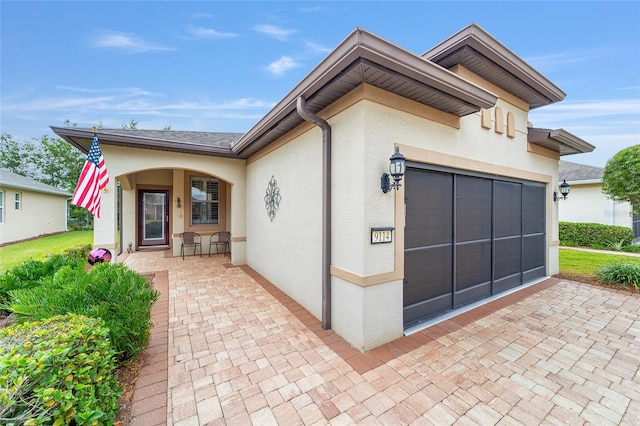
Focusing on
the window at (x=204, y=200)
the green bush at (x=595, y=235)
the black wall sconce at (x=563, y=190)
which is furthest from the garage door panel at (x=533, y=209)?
the window at (x=204, y=200)

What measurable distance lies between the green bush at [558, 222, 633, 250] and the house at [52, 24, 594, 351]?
7.37m

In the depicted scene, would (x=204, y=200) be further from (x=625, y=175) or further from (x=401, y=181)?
(x=625, y=175)

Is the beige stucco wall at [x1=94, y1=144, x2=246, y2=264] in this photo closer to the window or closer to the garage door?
the window

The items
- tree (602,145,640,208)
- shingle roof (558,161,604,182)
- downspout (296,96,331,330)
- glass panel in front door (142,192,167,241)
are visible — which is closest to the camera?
downspout (296,96,331,330)

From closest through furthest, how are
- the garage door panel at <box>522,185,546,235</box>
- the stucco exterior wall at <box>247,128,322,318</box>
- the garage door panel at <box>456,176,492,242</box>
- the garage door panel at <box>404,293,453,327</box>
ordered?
the garage door panel at <box>404,293,453,327</box> → the stucco exterior wall at <box>247,128,322,318</box> → the garage door panel at <box>456,176,492,242</box> → the garage door panel at <box>522,185,546,235</box>

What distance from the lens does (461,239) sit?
421 cm

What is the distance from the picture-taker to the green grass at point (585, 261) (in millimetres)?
6641

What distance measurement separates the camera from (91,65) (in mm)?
10508

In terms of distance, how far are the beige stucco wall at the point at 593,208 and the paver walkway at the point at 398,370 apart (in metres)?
10.2

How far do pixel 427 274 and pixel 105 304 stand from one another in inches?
159

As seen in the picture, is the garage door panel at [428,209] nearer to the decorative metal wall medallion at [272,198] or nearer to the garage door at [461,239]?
the garage door at [461,239]

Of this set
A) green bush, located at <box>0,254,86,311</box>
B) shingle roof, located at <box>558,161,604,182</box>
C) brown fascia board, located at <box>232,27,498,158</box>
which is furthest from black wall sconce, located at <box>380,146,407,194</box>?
shingle roof, located at <box>558,161,604,182</box>

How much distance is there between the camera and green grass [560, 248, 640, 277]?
6641 mm

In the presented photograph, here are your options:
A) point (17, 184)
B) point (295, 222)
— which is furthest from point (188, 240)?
point (17, 184)
